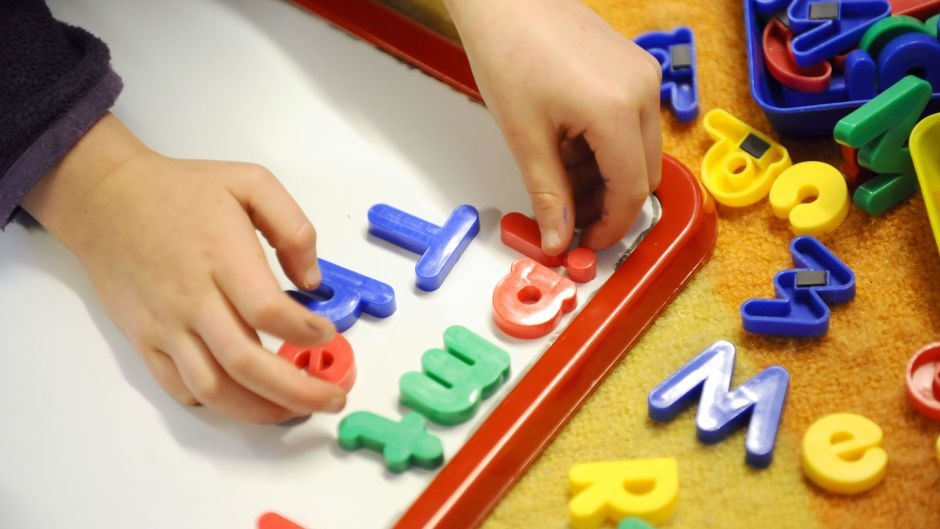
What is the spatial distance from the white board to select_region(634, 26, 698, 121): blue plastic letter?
123 millimetres

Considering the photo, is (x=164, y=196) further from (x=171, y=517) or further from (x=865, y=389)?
(x=865, y=389)

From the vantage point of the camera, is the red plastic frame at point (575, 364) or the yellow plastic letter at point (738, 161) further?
the yellow plastic letter at point (738, 161)

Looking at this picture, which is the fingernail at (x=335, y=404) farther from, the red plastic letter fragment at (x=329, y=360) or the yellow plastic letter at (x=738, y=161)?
the yellow plastic letter at (x=738, y=161)

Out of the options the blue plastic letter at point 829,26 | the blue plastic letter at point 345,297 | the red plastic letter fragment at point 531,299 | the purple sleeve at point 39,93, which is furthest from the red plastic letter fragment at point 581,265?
the purple sleeve at point 39,93

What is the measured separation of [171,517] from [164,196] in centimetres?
20

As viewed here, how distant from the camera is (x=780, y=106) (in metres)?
0.74

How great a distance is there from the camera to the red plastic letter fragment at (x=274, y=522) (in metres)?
0.56

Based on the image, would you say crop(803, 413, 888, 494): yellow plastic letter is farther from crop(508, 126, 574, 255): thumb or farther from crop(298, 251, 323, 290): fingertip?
crop(298, 251, 323, 290): fingertip

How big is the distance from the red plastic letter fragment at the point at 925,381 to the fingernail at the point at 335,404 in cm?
33

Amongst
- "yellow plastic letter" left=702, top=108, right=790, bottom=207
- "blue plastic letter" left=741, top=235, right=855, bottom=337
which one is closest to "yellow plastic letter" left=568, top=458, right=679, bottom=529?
"blue plastic letter" left=741, top=235, right=855, bottom=337

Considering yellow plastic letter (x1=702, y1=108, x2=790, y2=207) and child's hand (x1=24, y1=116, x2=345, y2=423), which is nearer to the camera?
child's hand (x1=24, y1=116, x2=345, y2=423)

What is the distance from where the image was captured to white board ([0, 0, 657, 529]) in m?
0.59

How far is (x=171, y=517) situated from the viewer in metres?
0.58

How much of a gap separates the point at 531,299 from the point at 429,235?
0.08 metres
